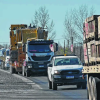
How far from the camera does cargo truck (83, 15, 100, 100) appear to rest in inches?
589

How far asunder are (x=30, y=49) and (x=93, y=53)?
2508 centimetres

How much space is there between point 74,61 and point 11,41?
22.9 m

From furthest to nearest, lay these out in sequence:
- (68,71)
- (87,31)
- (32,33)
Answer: (32,33), (68,71), (87,31)

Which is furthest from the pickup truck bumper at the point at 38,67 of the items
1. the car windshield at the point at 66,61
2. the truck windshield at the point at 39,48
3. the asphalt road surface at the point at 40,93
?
the car windshield at the point at 66,61

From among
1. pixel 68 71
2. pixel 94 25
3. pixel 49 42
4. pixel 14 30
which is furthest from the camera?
pixel 14 30

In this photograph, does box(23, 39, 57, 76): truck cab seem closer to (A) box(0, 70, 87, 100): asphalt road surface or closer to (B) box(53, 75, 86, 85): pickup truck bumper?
(A) box(0, 70, 87, 100): asphalt road surface

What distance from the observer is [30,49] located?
132 ft

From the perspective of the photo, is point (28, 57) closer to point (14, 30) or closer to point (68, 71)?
point (14, 30)

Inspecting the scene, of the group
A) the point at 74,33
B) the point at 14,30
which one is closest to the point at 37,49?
the point at 14,30

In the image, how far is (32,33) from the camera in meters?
44.8

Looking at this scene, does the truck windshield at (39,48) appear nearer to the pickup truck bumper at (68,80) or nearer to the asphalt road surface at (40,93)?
the asphalt road surface at (40,93)

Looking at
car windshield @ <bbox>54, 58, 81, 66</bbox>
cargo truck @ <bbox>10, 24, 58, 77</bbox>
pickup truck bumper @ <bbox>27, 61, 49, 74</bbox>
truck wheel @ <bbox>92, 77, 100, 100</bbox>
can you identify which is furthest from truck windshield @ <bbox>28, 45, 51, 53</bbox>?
truck wheel @ <bbox>92, 77, 100, 100</bbox>

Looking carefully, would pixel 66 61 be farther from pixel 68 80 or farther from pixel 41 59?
pixel 41 59

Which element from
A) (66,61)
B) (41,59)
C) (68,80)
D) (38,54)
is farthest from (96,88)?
(41,59)
